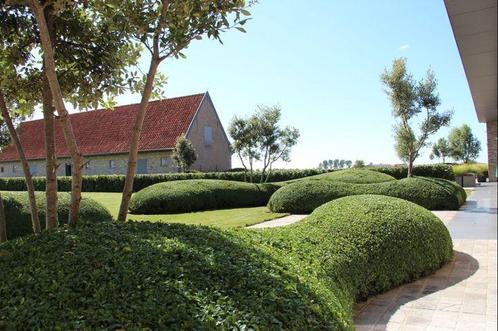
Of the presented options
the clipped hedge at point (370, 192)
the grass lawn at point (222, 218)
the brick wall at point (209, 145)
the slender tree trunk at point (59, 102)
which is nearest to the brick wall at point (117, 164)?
the brick wall at point (209, 145)

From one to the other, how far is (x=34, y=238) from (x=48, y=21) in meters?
2.13

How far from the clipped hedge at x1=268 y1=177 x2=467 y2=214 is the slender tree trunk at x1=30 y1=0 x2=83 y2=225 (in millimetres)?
11714

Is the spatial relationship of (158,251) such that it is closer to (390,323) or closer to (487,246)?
(390,323)

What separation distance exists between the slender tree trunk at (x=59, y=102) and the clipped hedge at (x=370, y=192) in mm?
11714

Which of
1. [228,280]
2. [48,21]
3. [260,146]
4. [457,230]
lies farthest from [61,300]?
[260,146]

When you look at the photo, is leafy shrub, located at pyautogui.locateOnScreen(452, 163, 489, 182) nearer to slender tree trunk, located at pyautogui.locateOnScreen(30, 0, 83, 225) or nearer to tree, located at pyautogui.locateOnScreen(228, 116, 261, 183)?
tree, located at pyautogui.locateOnScreen(228, 116, 261, 183)

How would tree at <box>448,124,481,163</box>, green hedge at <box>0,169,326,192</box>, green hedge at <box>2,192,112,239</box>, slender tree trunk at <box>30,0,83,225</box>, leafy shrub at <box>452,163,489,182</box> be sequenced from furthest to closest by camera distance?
tree at <box>448,124,481,163</box> < leafy shrub at <box>452,163,489,182</box> < green hedge at <box>0,169,326,192</box> < green hedge at <box>2,192,112,239</box> < slender tree trunk at <box>30,0,83,225</box>

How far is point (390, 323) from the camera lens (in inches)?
166

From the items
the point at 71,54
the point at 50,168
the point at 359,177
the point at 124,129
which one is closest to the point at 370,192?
the point at 359,177

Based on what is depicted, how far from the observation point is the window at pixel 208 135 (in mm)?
33200

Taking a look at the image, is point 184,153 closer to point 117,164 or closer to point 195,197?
point 117,164

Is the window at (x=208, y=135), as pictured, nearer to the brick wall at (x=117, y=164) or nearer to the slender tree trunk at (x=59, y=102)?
the brick wall at (x=117, y=164)

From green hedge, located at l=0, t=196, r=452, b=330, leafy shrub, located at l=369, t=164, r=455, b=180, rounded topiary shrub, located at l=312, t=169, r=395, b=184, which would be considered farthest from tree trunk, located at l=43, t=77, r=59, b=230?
leafy shrub, located at l=369, t=164, r=455, b=180

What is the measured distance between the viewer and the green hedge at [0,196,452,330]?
7.36 ft
